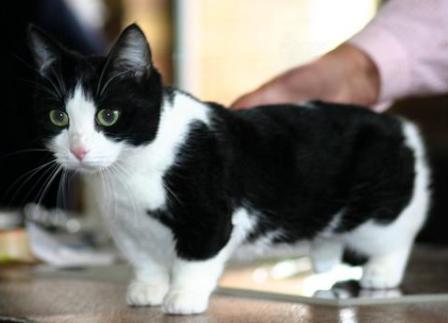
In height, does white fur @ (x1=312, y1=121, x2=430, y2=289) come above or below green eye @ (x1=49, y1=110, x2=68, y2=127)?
below

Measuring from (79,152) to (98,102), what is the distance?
0.06 m

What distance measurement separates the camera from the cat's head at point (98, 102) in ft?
2.85

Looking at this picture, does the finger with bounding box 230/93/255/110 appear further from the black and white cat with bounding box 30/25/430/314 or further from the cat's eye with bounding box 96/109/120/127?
the cat's eye with bounding box 96/109/120/127

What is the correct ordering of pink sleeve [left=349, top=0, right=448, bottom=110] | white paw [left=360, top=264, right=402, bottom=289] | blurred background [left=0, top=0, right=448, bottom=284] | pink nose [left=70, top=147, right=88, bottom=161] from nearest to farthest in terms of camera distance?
1. pink nose [left=70, top=147, right=88, bottom=161]
2. white paw [left=360, top=264, right=402, bottom=289]
3. pink sleeve [left=349, top=0, right=448, bottom=110]
4. blurred background [left=0, top=0, right=448, bottom=284]

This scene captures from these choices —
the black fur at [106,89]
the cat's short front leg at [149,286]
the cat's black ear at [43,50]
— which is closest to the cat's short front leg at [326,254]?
the cat's short front leg at [149,286]

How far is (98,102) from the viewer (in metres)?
0.87

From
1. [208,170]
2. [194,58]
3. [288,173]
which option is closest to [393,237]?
[288,173]

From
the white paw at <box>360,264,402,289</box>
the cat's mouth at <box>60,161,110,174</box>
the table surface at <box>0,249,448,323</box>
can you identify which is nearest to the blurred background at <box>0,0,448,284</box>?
the table surface at <box>0,249,448,323</box>

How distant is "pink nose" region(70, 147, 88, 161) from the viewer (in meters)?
0.86

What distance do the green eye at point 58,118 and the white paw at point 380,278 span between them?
48 centimetres

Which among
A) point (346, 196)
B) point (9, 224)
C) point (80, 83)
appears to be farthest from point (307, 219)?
point (9, 224)

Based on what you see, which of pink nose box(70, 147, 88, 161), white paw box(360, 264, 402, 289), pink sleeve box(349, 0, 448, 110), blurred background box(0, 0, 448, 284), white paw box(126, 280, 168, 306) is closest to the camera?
pink nose box(70, 147, 88, 161)

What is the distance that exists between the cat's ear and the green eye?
3.2 inches

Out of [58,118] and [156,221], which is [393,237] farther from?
[58,118]
